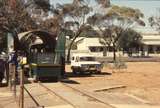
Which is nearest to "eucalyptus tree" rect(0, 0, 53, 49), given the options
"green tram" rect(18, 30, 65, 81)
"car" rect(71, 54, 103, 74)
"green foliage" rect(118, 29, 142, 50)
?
"car" rect(71, 54, 103, 74)

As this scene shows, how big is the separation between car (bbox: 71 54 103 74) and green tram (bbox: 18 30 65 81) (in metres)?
3.62

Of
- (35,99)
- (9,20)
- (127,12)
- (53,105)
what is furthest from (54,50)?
(127,12)

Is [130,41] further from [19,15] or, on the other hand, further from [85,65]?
[85,65]

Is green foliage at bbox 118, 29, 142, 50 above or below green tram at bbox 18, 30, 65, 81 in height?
above

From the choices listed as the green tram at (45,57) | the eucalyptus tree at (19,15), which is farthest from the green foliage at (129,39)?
the green tram at (45,57)

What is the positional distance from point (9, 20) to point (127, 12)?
128ft

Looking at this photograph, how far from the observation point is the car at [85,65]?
3809cm

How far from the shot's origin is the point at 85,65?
1499 inches

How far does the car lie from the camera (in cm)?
3809

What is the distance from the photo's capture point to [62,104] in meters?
18.3

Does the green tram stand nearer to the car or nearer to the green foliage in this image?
the car

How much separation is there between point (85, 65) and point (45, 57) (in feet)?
24.0

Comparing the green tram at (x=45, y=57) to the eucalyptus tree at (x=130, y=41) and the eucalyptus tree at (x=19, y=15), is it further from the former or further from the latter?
the eucalyptus tree at (x=130, y=41)

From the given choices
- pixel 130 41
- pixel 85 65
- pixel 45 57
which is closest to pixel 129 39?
pixel 130 41
